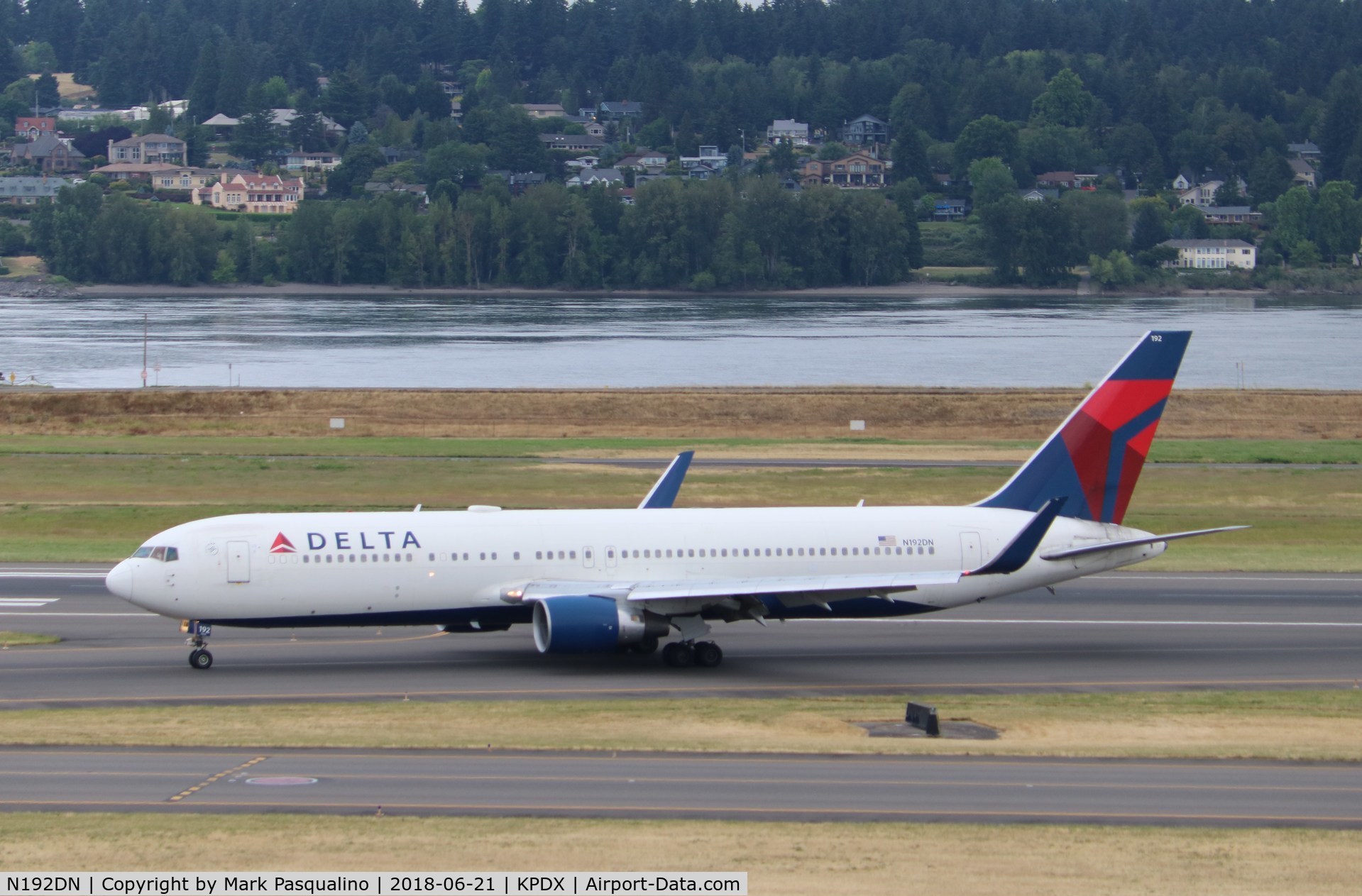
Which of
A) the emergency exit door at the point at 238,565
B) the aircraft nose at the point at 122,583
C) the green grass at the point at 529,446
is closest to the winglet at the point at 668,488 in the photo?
the emergency exit door at the point at 238,565

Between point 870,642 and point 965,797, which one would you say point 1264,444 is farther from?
point 965,797

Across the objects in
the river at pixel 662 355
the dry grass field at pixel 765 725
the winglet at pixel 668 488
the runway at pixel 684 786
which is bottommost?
the river at pixel 662 355

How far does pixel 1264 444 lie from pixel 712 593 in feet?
178

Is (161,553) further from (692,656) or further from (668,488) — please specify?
(668,488)

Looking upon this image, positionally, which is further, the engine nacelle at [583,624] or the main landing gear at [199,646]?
the main landing gear at [199,646]

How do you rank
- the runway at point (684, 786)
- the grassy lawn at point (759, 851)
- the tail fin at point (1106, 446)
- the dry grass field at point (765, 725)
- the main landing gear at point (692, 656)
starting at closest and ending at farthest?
the grassy lawn at point (759, 851) < the runway at point (684, 786) < the dry grass field at point (765, 725) < the main landing gear at point (692, 656) < the tail fin at point (1106, 446)

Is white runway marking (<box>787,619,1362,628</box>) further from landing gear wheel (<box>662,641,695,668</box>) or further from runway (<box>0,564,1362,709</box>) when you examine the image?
landing gear wheel (<box>662,641,695,668</box>)

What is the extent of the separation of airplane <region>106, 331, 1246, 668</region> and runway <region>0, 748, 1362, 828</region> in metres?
7.37

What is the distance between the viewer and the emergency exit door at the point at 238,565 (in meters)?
37.3

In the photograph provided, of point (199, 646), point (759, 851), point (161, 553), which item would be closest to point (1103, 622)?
point (759, 851)

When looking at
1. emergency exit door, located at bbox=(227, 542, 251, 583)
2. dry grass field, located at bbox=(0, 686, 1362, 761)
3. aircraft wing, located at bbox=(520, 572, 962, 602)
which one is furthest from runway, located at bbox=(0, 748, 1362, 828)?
emergency exit door, located at bbox=(227, 542, 251, 583)

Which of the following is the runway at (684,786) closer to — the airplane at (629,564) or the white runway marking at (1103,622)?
the airplane at (629,564)

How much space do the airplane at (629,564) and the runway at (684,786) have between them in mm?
7367

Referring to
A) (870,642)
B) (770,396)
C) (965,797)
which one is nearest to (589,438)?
(770,396)
